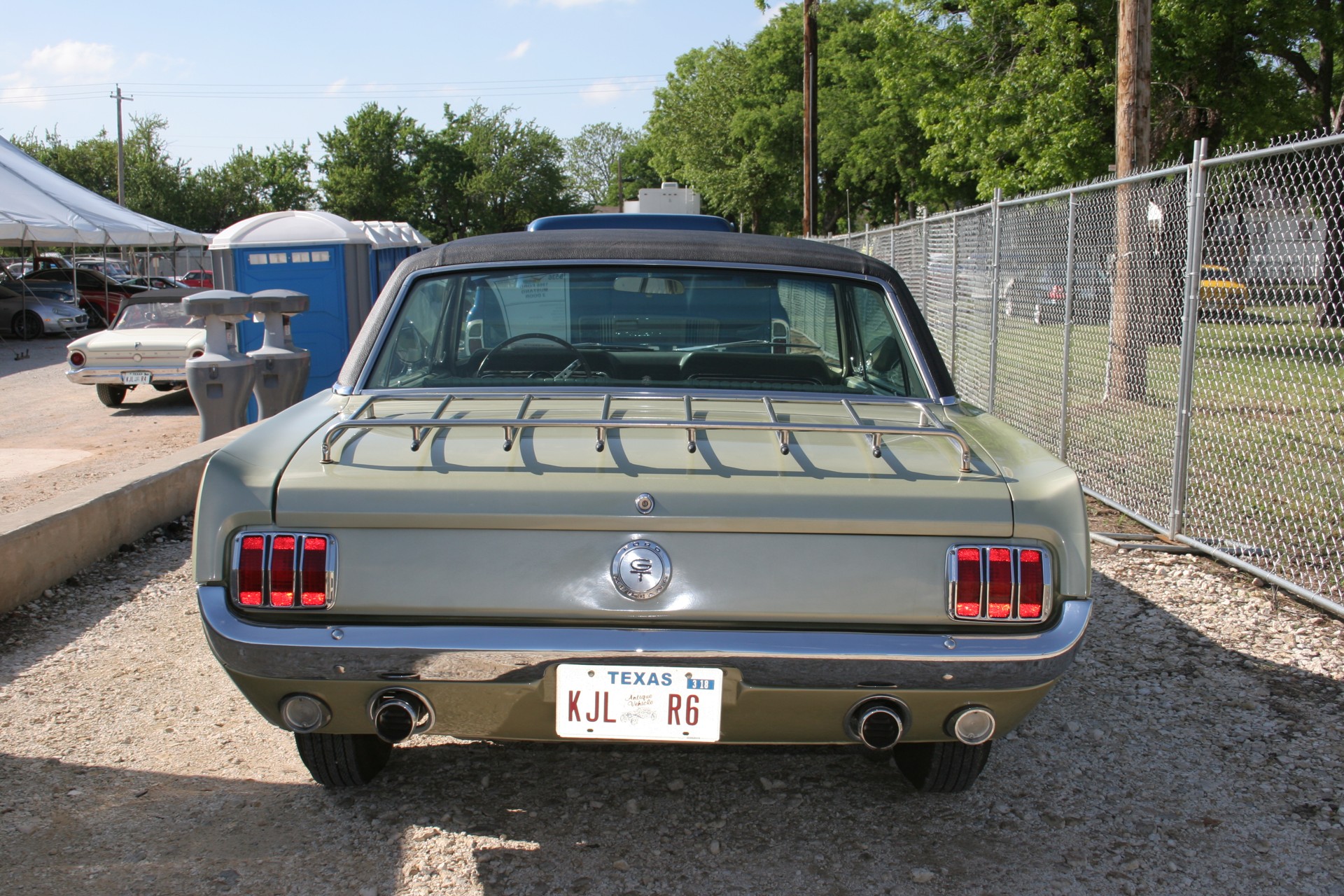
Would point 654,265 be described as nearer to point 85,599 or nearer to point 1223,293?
point 85,599

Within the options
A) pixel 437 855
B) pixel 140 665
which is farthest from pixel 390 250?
pixel 437 855

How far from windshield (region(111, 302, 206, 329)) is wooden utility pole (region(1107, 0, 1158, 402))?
10386 mm

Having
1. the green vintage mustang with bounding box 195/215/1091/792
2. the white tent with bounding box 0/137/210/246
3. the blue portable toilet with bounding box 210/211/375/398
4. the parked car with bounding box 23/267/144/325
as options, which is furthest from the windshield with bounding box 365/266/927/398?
the parked car with bounding box 23/267/144/325

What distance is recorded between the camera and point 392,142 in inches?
2638

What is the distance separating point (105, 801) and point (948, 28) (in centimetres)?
2484

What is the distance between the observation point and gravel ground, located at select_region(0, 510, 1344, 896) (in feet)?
9.64

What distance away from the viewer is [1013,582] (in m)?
2.59

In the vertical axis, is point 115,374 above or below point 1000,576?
below

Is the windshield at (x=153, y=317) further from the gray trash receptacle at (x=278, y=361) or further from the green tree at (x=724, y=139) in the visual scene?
the green tree at (x=724, y=139)

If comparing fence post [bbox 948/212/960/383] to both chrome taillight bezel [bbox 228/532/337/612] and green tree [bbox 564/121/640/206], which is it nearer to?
chrome taillight bezel [bbox 228/532/337/612]

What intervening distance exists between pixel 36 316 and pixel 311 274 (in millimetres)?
16087

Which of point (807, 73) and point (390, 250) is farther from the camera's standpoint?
point (807, 73)

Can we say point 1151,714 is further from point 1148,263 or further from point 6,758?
point 1148,263

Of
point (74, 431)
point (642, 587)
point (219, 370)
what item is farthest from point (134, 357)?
point (642, 587)
